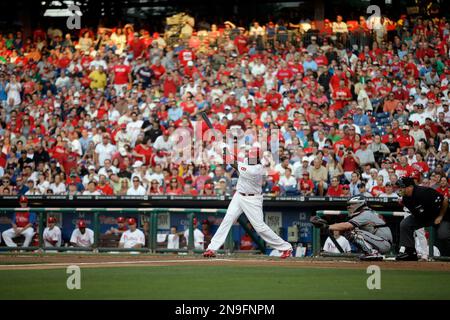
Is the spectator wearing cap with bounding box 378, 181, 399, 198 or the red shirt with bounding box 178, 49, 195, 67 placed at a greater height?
the red shirt with bounding box 178, 49, 195, 67

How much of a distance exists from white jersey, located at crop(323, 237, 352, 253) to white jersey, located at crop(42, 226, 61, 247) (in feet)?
18.7

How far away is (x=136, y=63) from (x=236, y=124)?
554 cm

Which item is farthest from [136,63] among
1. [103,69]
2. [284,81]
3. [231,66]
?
[284,81]

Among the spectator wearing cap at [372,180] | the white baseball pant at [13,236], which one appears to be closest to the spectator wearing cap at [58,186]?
the white baseball pant at [13,236]

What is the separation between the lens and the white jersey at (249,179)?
14.6 meters

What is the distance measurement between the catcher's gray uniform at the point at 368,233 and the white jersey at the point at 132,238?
5096 mm

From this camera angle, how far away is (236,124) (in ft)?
65.7

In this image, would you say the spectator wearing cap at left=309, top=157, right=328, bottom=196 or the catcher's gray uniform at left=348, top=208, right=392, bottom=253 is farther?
the spectator wearing cap at left=309, top=157, right=328, bottom=196

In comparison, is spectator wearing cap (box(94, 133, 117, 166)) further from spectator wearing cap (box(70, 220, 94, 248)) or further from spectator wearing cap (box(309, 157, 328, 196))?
spectator wearing cap (box(309, 157, 328, 196))

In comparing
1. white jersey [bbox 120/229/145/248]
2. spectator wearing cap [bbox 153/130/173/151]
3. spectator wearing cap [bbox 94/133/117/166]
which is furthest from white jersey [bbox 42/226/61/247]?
spectator wearing cap [bbox 153/130/173/151]

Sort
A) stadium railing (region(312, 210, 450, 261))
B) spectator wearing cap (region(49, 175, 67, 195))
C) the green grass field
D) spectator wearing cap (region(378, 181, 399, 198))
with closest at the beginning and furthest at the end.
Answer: the green grass field
stadium railing (region(312, 210, 450, 261))
spectator wearing cap (region(378, 181, 399, 198))
spectator wearing cap (region(49, 175, 67, 195))

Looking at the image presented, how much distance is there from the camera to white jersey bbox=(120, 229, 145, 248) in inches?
708

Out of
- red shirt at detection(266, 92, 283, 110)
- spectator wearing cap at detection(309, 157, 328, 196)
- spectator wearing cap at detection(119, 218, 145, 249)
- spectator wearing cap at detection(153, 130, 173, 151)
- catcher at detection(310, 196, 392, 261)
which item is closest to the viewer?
catcher at detection(310, 196, 392, 261)

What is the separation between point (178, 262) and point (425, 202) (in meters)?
4.15
